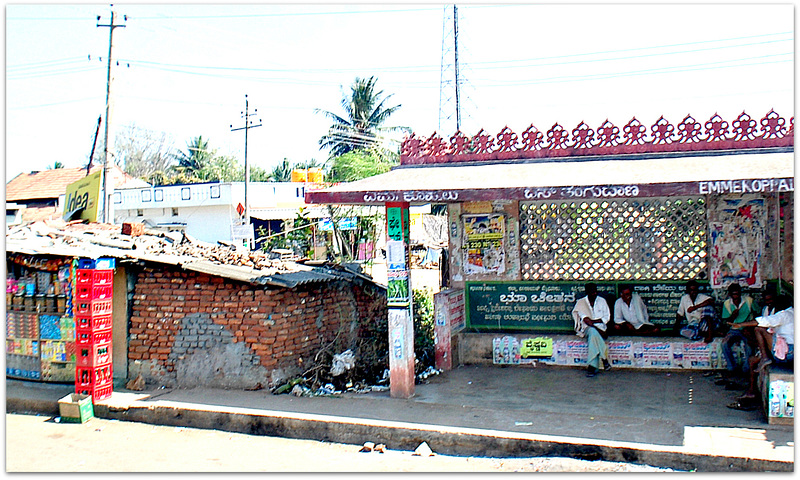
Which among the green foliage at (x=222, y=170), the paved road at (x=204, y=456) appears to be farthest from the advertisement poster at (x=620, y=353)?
the green foliage at (x=222, y=170)

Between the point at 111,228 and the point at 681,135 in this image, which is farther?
the point at 111,228

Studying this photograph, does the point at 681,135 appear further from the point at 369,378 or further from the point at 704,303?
the point at 369,378

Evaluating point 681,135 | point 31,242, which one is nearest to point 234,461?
point 31,242

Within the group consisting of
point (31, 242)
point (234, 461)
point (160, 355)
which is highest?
point (31, 242)

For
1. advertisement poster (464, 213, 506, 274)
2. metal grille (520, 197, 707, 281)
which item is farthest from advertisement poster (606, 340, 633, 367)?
Answer: advertisement poster (464, 213, 506, 274)

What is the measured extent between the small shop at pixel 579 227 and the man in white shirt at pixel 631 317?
161 mm

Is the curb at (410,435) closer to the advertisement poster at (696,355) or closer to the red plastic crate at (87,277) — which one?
the red plastic crate at (87,277)

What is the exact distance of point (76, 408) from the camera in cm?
777

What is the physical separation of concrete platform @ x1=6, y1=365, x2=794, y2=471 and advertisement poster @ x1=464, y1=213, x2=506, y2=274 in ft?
4.74

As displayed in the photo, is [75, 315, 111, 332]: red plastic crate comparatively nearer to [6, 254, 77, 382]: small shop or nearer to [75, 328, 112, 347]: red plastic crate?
[75, 328, 112, 347]: red plastic crate

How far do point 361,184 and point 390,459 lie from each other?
316 cm

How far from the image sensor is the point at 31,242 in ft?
29.1

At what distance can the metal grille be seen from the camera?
28.8 ft

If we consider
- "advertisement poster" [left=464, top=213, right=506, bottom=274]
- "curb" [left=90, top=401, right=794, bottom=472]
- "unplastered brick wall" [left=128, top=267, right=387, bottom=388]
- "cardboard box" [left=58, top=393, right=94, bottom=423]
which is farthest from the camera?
"advertisement poster" [left=464, top=213, right=506, bottom=274]
